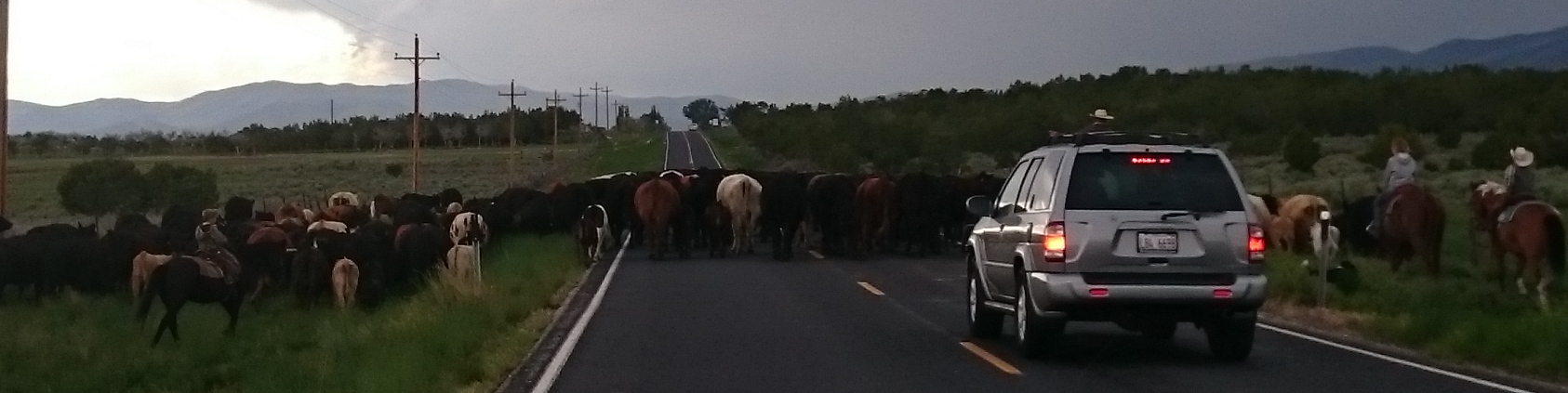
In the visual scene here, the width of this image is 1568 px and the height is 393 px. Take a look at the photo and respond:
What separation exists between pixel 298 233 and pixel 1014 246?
1582 cm

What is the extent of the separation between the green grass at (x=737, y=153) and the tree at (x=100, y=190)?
2566 centimetres

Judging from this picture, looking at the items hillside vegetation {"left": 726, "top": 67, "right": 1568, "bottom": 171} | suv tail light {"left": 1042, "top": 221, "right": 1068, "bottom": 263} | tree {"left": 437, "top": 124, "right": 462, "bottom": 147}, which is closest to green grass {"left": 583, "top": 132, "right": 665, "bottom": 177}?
hillside vegetation {"left": 726, "top": 67, "right": 1568, "bottom": 171}

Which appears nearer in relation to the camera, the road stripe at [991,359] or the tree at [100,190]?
the road stripe at [991,359]

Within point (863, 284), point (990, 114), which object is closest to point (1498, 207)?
point (863, 284)

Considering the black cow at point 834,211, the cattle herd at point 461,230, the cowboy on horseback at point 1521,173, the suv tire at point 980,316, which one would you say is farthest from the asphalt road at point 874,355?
the black cow at point 834,211

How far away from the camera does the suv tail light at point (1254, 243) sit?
12.5 meters

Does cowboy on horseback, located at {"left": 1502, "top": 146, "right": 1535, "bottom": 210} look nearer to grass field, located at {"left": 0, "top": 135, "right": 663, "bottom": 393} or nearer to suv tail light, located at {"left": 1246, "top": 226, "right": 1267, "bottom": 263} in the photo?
suv tail light, located at {"left": 1246, "top": 226, "right": 1267, "bottom": 263}

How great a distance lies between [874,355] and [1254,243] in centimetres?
308

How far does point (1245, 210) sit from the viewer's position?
12609 mm

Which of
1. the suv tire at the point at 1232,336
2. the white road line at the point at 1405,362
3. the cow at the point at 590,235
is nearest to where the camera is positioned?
the white road line at the point at 1405,362

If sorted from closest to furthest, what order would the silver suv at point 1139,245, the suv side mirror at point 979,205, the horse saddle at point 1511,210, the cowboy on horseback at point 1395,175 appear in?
the silver suv at point 1139,245 < the suv side mirror at point 979,205 < the horse saddle at point 1511,210 < the cowboy on horseback at point 1395,175

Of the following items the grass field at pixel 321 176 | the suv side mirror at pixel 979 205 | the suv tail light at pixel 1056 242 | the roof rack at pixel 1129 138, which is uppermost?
the roof rack at pixel 1129 138

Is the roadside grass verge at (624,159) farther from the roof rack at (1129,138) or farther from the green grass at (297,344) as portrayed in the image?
the roof rack at (1129,138)

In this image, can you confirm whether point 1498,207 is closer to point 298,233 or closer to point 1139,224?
point 1139,224
